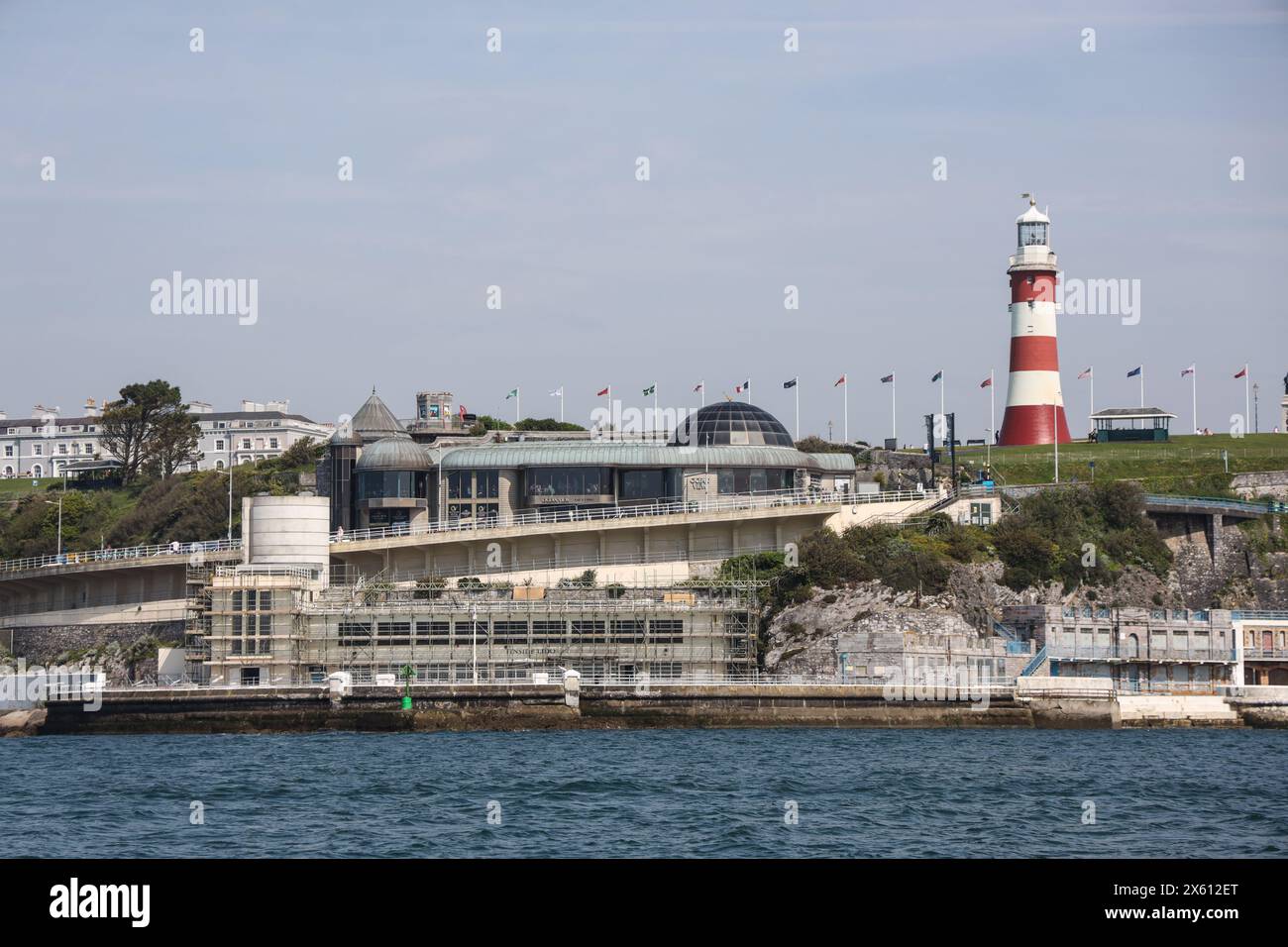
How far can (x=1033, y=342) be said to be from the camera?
110062mm

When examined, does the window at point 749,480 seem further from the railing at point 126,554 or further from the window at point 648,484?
the railing at point 126,554

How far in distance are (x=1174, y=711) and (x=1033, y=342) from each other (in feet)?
132

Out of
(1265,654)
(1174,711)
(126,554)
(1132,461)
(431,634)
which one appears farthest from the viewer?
(1132,461)

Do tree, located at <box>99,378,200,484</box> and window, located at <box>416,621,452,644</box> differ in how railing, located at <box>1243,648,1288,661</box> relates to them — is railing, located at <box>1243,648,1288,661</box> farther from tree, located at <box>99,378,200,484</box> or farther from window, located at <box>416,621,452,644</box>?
tree, located at <box>99,378,200,484</box>

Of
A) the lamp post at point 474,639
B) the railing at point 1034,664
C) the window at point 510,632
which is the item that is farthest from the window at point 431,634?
the railing at point 1034,664

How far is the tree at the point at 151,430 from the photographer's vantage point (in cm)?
13588

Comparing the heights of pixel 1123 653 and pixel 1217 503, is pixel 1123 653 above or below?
below

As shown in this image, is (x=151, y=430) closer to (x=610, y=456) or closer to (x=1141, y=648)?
(x=610, y=456)

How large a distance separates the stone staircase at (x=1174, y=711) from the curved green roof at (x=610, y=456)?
28859 millimetres

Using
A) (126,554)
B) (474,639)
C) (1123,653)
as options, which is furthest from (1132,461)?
(126,554)

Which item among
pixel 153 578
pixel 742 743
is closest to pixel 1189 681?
pixel 742 743

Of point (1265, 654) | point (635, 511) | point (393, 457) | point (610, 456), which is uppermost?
point (393, 457)
